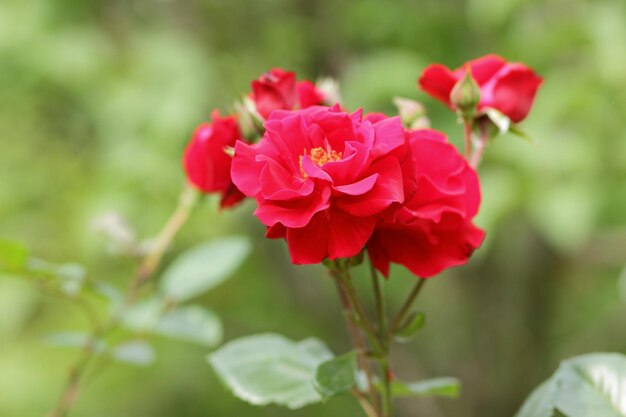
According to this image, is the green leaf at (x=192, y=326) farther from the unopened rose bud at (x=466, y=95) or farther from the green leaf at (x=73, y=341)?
the unopened rose bud at (x=466, y=95)

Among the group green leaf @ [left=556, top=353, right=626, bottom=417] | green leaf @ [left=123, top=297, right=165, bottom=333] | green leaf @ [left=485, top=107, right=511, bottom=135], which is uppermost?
green leaf @ [left=123, top=297, right=165, bottom=333]

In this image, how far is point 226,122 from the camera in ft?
1.49

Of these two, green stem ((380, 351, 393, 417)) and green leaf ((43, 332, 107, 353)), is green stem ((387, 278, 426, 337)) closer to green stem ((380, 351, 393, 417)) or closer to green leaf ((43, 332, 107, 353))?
green stem ((380, 351, 393, 417))

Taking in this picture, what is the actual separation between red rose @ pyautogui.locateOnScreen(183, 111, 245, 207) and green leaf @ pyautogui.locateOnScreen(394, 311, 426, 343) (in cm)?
12

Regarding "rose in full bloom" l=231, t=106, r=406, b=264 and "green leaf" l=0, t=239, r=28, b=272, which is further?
"green leaf" l=0, t=239, r=28, b=272

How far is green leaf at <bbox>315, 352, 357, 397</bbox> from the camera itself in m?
0.41

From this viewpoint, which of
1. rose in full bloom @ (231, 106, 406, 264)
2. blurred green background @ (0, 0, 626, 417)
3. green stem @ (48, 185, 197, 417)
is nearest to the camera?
rose in full bloom @ (231, 106, 406, 264)

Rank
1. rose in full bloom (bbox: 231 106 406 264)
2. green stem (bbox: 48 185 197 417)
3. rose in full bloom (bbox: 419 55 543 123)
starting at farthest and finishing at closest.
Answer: green stem (bbox: 48 185 197 417), rose in full bloom (bbox: 419 55 543 123), rose in full bloom (bbox: 231 106 406 264)

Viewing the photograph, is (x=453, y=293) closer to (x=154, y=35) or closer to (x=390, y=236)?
(x=154, y=35)

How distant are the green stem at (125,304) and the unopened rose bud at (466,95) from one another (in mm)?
223

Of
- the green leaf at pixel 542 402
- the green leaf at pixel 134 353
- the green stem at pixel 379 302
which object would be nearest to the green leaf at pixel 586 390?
the green leaf at pixel 542 402

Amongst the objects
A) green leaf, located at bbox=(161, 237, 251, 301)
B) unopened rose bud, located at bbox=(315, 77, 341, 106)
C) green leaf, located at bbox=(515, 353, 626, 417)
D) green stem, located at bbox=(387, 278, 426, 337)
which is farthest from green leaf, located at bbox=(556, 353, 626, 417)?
green leaf, located at bbox=(161, 237, 251, 301)

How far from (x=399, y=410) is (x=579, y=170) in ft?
2.19

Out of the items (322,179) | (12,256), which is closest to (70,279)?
(12,256)
